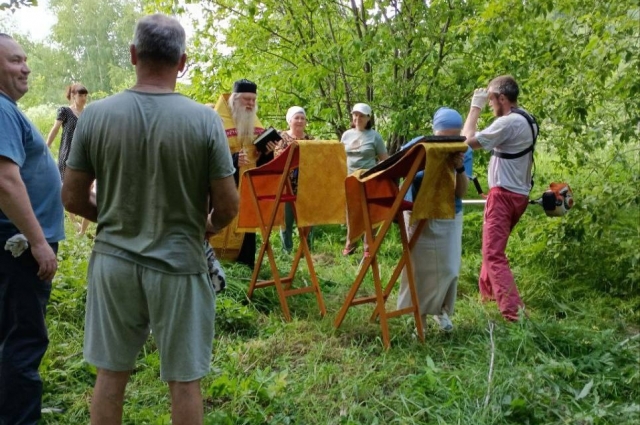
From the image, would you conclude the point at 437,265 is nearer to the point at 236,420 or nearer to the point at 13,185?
the point at 236,420

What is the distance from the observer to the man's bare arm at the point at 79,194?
2.16 m

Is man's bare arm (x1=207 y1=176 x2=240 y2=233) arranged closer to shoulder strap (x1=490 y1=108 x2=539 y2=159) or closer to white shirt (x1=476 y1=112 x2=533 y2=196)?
white shirt (x1=476 y1=112 x2=533 y2=196)

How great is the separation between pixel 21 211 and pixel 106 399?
82cm

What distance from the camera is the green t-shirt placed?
2027mm

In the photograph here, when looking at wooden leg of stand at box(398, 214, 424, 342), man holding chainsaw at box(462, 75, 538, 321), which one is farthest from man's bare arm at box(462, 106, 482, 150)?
wooden leg of stand at box(398, 214, 424, 342)

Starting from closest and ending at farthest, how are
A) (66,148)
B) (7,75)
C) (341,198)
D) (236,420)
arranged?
(7,75)
(236,420)
(341,198)
(66,148)

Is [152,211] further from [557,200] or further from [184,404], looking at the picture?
[557,200]

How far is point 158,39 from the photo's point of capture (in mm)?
2020

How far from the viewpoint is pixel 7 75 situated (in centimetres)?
258

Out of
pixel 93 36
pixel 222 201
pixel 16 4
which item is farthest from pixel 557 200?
pixel 93 36

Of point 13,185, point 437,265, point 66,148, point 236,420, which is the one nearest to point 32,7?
point 13,185

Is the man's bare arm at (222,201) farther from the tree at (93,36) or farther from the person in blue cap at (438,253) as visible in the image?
Result: the tree at (93,36)

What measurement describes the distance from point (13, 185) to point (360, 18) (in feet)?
18.3

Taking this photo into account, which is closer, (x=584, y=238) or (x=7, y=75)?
(x=7, y=75)
